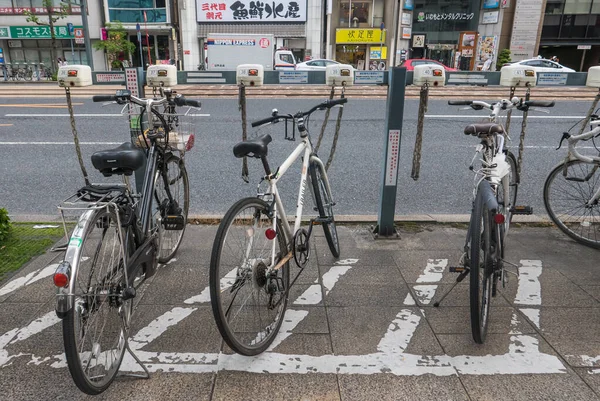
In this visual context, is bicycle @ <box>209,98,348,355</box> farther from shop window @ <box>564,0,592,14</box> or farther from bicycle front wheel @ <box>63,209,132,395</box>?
shop window @ <box>564,0,592,14</box>

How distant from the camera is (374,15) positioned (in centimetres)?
3375

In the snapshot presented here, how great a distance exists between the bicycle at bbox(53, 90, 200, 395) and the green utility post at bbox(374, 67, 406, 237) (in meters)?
1.97

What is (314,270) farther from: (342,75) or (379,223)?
(342,75)

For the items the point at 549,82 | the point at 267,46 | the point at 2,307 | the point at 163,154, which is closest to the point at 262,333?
the point at 163,154

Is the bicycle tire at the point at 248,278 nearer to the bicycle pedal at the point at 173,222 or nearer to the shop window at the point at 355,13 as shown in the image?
the bicycle pedal at the point at 173,222

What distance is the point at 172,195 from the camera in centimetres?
359

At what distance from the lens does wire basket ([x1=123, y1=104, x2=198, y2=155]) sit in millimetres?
3155

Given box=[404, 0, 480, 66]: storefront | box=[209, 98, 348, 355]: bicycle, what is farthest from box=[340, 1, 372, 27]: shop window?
box=[209, 98, 348, 355]: bicycle

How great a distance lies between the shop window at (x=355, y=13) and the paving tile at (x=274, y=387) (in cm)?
3446

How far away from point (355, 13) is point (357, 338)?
1370 inches

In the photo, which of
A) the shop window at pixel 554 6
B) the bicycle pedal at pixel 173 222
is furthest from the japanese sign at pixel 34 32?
the shop window at pixel 554 6

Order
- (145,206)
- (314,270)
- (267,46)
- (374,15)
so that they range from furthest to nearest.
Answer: (374,15) → (267,46) → (314,270) → (145,206)

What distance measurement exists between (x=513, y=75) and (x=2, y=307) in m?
4.46

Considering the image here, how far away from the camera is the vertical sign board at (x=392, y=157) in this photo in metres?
3.84
